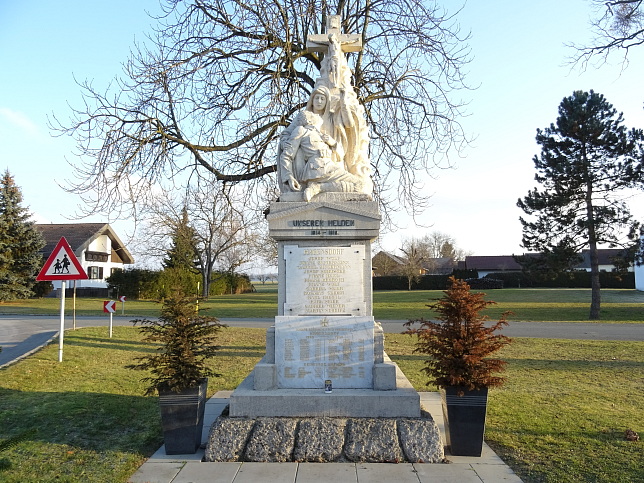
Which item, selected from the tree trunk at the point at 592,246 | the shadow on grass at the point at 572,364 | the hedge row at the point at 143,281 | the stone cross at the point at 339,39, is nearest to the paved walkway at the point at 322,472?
the stone cross at the point at 339,39

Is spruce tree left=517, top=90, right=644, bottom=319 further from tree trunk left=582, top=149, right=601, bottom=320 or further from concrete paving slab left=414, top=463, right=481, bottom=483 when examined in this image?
concrete paving slab left=414, top=463, right=481, bottom=483

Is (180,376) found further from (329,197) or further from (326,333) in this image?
(329,197)

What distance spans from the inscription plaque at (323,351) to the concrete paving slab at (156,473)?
1428 millimetres

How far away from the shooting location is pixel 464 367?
16.0 feet

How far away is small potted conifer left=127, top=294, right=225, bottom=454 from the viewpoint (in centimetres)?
492

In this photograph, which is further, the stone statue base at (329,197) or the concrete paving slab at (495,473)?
the stone statue base at (329,197)

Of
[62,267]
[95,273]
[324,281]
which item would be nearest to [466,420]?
[324,281]

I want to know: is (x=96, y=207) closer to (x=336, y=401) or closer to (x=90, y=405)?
(x=90, y=405)

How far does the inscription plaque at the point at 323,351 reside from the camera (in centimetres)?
553

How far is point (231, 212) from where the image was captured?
12.9 metres

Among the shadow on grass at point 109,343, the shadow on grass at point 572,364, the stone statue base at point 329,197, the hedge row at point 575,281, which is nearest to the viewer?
the stone statue base at point 329,197


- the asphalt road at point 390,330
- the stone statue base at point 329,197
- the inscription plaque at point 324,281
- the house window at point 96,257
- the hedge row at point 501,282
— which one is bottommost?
the asphalt road at point 390,330

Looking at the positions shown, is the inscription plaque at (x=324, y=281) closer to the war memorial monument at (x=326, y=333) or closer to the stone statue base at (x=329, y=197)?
the war memorial monument at (x=326, y=333)

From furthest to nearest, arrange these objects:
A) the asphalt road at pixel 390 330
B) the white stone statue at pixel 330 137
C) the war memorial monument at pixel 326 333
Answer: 1. the asphalt road at pixel 390 330
2. the white stone statue at pixel 330 137
3. the war memorial monument at pixel 326 333
